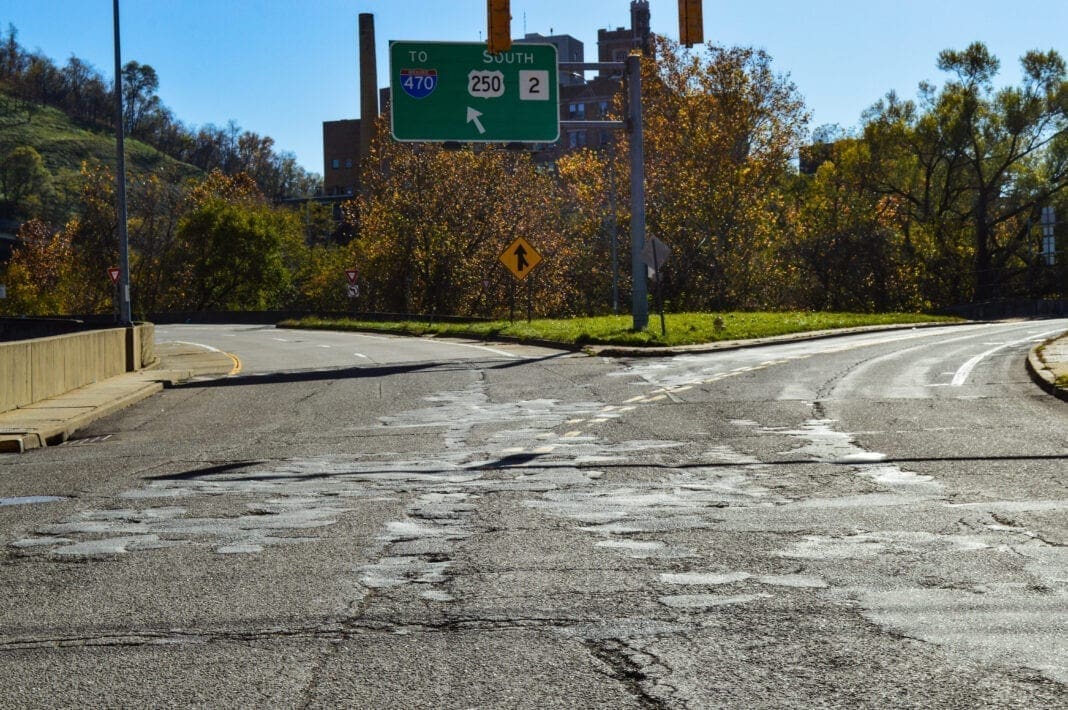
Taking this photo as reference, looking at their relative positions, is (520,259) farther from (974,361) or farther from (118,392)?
(118,392)

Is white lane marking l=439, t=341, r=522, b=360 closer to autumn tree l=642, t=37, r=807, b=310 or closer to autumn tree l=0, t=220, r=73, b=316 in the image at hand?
autumn tree l=642, t=37, r=807, b=310

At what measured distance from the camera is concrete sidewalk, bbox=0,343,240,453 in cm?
1398

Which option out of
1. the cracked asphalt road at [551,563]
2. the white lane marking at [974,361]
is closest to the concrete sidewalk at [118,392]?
the cracked asphalt road at [551,563]

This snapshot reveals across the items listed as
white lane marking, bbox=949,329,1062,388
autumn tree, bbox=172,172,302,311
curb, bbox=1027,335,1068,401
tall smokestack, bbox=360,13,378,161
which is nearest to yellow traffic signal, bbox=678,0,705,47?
white lane marking, bbox=949,329,1062,388

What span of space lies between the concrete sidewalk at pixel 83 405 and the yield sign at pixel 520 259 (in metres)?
8.69

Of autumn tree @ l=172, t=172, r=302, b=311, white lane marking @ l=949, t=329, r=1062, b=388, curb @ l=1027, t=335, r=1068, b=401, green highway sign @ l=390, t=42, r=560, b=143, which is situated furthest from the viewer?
autumn tree @ l=172, t=172, r=302, b=311

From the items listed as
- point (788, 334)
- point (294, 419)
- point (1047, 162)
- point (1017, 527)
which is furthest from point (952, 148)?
point (1017, 527)

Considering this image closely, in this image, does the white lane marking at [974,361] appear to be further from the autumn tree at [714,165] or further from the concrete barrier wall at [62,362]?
the autumn tree at [714,165]

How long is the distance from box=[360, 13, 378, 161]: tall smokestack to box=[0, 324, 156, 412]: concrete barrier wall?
61412mm

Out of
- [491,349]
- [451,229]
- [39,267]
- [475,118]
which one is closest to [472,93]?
[475,118]

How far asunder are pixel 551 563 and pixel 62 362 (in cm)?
1557

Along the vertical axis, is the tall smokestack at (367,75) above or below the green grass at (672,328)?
above

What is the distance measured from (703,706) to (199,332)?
49824 mm

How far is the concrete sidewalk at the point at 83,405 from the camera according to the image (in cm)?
1398
